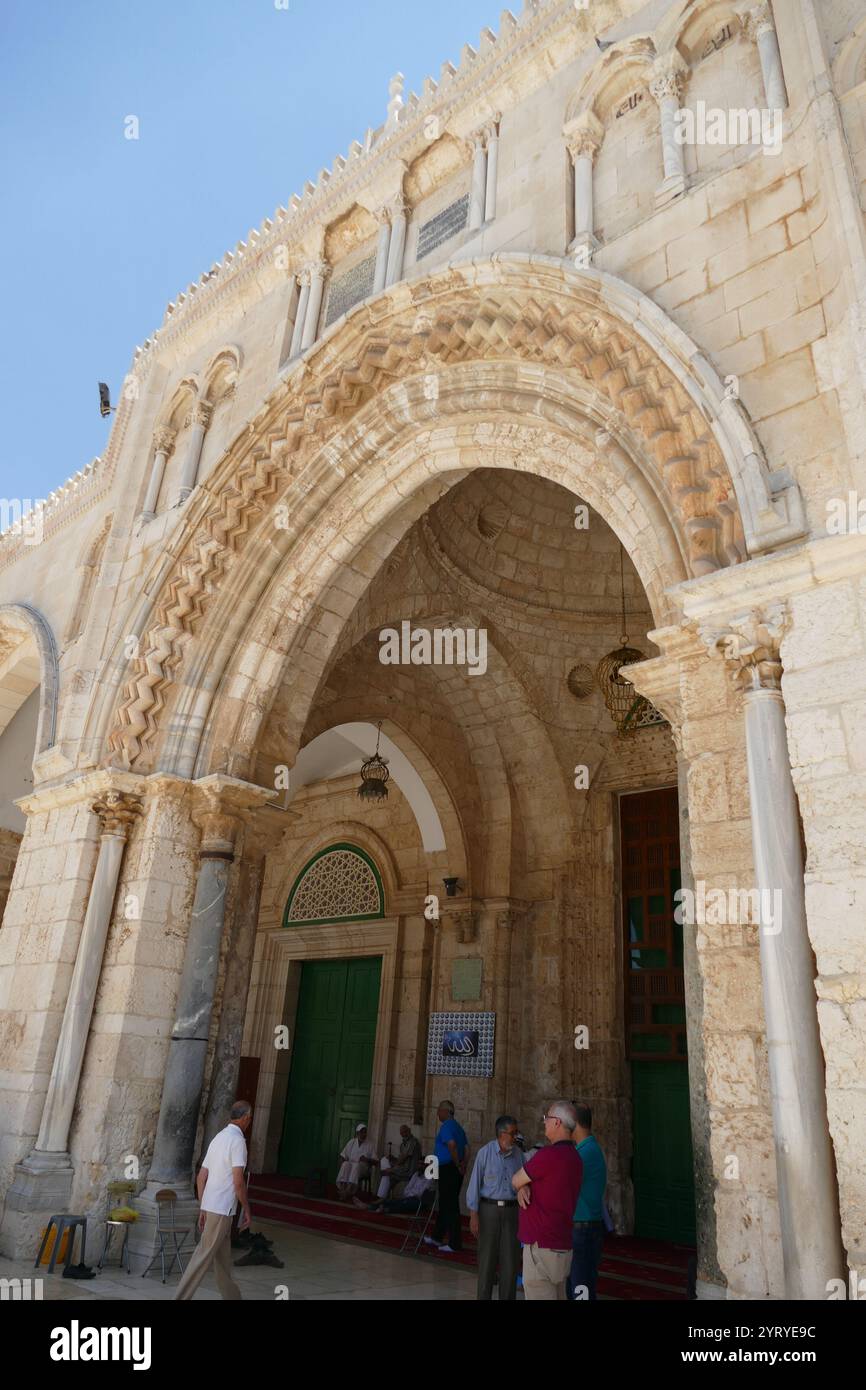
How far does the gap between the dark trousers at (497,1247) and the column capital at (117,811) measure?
3.54 metres

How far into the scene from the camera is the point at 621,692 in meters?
7.65

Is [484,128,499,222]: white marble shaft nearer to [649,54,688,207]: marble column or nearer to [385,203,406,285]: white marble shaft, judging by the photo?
[385,203,406,285]: white marble shaft

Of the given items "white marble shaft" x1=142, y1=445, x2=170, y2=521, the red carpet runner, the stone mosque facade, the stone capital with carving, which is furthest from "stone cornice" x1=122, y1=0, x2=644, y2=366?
the red carpet runner

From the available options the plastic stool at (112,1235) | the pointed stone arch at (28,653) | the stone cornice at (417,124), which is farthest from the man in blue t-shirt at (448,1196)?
the stone cornice at (417,124)

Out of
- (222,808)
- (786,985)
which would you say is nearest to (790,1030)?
(786,985)

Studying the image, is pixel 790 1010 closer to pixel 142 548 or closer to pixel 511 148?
pixel 511 148

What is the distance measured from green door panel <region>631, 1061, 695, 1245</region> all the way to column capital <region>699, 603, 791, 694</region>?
16.8 ft

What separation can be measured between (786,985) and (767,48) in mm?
4379

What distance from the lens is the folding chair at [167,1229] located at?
509cm

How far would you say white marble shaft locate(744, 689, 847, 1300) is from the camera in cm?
275

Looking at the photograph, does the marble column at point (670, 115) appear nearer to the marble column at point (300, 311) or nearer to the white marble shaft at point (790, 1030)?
the white marble shaft at point (790, 1030)

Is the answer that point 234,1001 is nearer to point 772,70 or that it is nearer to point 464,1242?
point 464,1242
